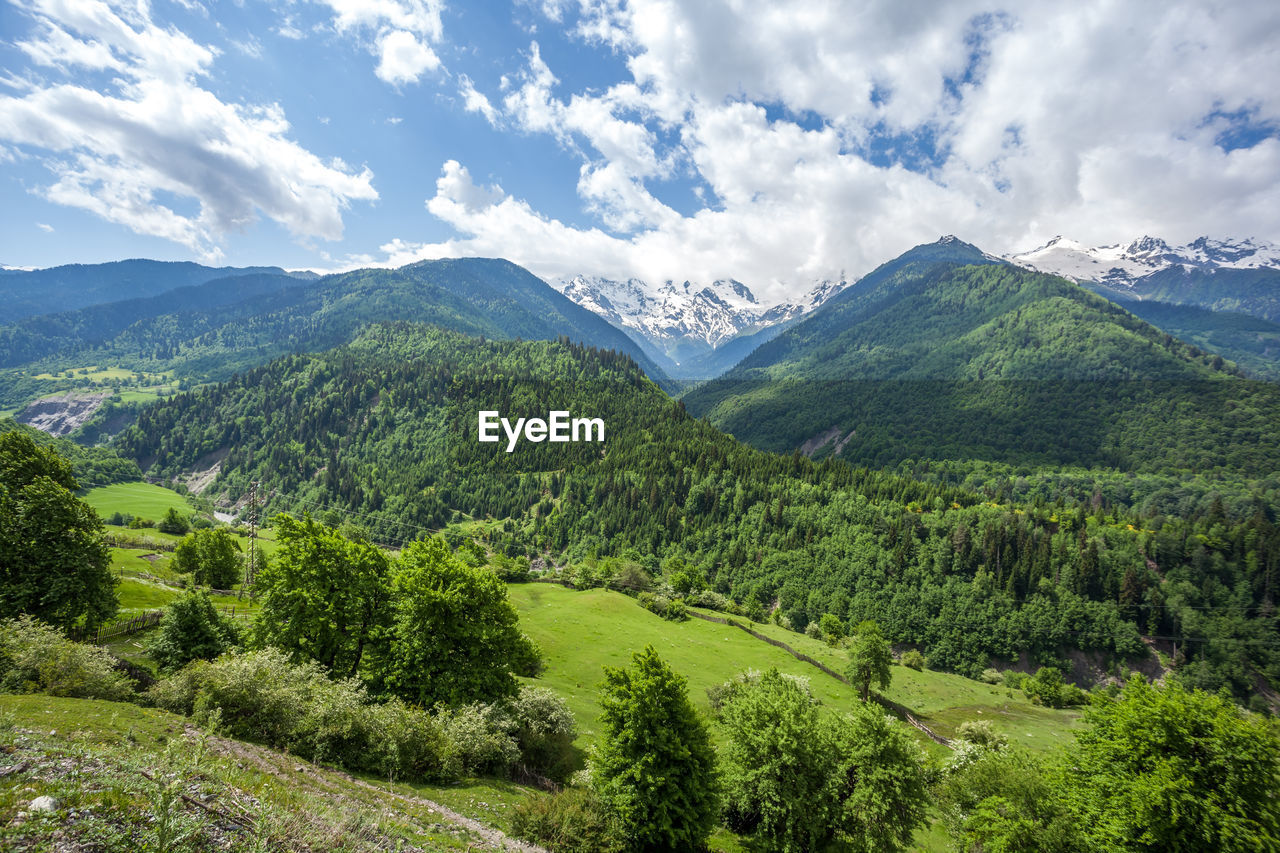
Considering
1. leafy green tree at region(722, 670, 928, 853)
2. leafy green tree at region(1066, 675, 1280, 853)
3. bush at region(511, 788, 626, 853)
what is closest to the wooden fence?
bush at region(511, 788, 626, 853)

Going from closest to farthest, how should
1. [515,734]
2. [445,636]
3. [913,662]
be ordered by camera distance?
1. [515,734]
2. [445,636]
3. [913,662]

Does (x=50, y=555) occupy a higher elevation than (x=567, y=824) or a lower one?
higher

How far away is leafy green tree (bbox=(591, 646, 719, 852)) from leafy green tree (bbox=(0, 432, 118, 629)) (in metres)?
41.8

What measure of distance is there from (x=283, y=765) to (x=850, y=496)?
152615mm

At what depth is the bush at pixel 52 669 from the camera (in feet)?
84.8

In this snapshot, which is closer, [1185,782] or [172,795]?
[172,795]

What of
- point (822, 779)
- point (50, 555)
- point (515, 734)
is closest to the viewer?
point (822, 779)

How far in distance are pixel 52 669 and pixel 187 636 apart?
1117 centimetres

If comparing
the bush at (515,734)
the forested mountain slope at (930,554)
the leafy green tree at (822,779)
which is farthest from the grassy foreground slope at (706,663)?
the forested mountain slope at (930,554)

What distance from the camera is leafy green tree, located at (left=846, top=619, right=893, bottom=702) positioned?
209ft

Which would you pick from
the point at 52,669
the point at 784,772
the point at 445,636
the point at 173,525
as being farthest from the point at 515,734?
the point at 173,525

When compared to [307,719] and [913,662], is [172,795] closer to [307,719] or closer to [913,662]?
[307,719]

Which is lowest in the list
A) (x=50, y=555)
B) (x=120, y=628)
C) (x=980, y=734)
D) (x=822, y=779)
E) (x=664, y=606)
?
(x=664, y=606)

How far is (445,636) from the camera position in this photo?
39.6 meters
